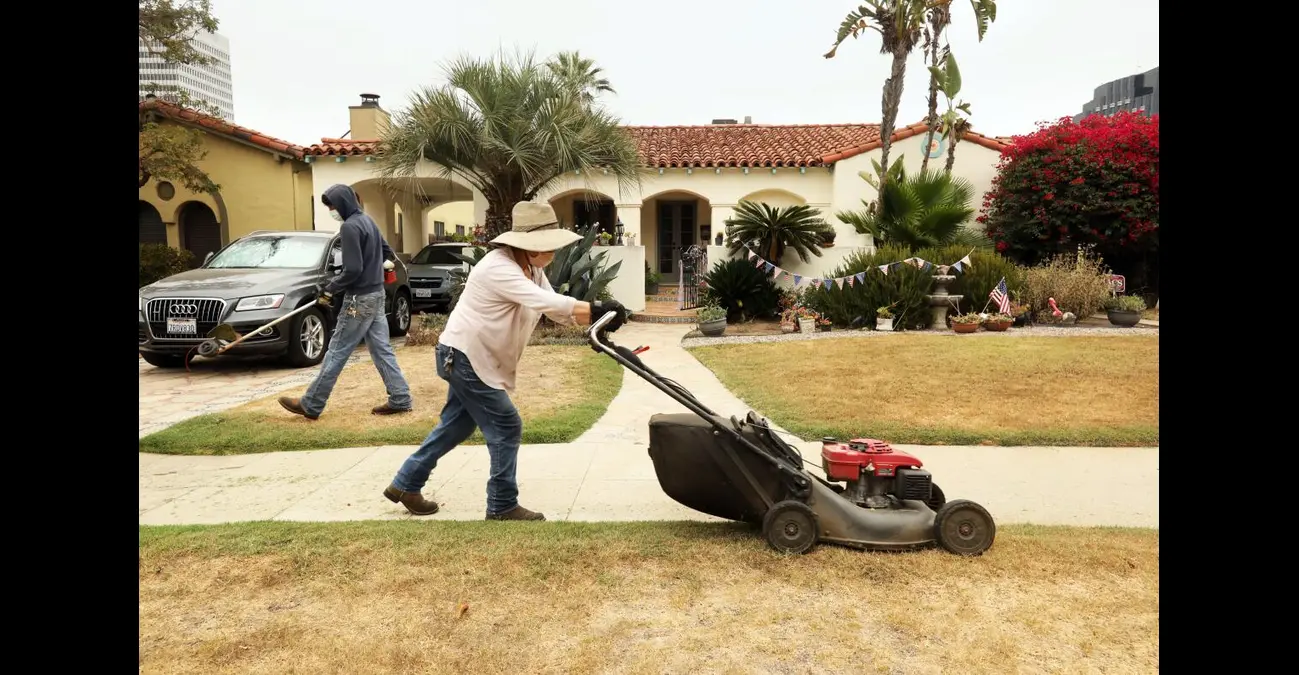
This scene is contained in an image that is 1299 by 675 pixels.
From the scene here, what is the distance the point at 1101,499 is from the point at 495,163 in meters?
12.0

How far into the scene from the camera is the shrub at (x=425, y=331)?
462 inches

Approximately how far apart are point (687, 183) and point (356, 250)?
13.0 m

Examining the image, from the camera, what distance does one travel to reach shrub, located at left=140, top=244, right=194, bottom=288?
15391mm

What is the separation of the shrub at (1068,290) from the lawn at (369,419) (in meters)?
8.47

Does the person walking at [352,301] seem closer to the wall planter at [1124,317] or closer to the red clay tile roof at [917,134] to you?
the wall planter at [1124,317]

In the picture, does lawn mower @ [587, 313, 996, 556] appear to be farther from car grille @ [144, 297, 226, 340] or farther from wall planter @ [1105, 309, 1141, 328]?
wall planter @ [1105, 309, 1141, 328]

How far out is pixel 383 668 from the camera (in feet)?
8.50

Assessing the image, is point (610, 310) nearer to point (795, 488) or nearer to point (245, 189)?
point (795, 488)

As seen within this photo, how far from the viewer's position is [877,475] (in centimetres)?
363

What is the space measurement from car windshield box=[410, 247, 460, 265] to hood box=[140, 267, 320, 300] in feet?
20.9

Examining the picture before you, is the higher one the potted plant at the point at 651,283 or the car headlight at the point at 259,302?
the potted plant at the point at 651,283

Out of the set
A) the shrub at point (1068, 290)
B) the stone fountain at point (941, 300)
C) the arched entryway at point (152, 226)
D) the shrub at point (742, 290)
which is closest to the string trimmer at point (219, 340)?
the shrub at point (742, 290)

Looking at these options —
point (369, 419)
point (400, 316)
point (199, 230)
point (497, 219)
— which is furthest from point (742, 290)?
point (199, 230)
